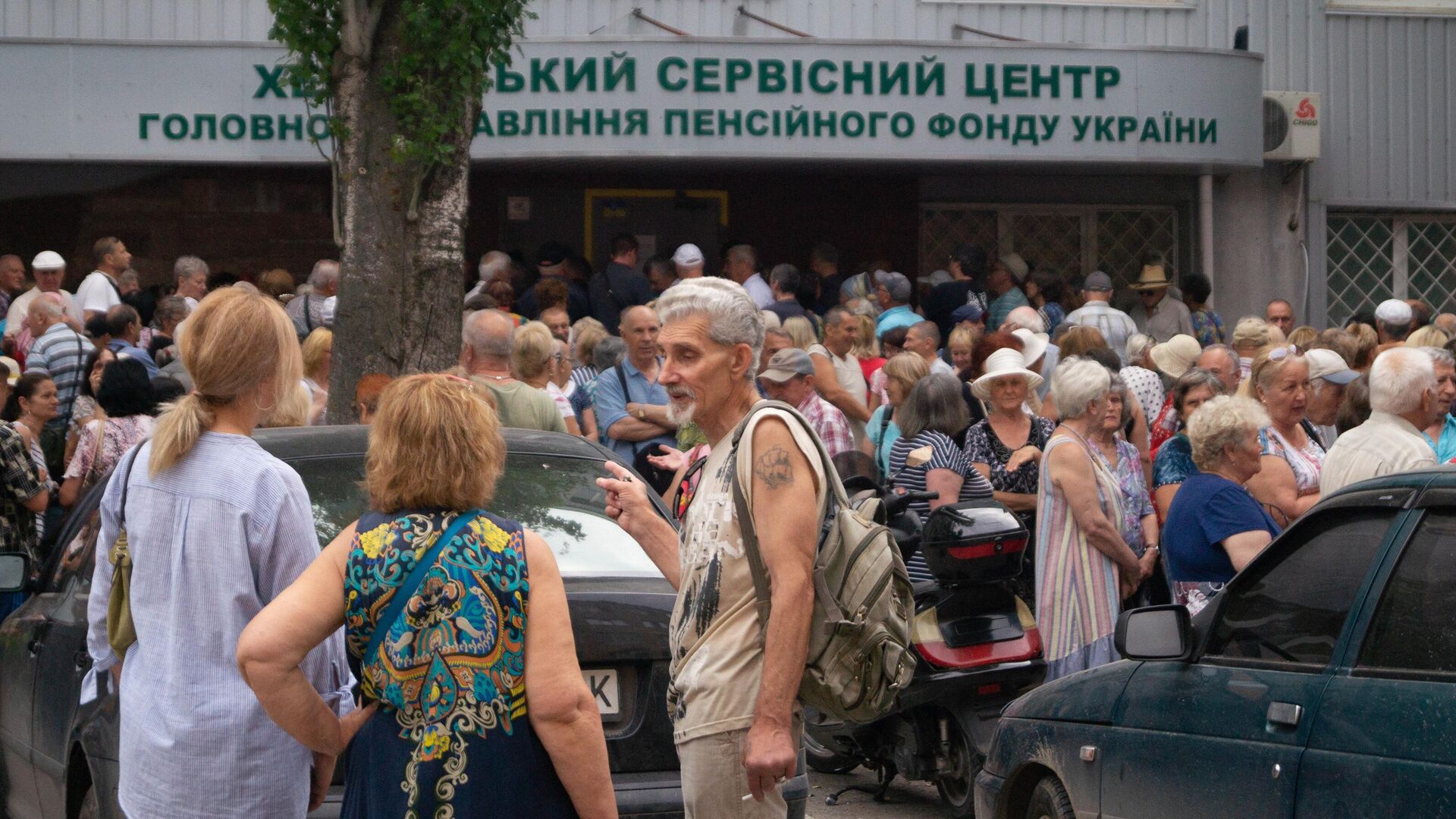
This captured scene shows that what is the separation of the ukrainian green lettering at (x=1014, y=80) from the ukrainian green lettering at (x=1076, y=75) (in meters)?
0.39

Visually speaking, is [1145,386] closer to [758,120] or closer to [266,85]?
[758,120]

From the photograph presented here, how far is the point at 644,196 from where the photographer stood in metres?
16.8

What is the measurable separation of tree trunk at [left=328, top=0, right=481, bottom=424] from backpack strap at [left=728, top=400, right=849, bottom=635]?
17.2 feet

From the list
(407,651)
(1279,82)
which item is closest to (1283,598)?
(407,651)

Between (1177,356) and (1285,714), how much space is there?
282 inches

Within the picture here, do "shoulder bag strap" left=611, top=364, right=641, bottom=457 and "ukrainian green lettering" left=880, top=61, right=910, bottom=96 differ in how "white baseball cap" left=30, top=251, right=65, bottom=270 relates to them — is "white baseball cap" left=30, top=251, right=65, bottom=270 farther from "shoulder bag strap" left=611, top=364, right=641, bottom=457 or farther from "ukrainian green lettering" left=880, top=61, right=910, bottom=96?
"ukrainian green lettering" left=880, top=61, right=910, bottom=96

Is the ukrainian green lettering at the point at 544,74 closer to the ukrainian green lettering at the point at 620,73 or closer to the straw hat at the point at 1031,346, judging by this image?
the ukrainian green lettering at the point at 620,73

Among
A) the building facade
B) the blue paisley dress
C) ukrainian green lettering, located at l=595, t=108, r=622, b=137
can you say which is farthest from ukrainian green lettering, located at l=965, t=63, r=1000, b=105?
the blue paisley dress

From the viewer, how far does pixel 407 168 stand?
28.2ft

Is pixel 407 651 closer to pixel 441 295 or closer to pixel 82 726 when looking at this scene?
pixel 82 726

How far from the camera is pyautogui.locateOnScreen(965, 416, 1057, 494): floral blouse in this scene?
7992 millimetres

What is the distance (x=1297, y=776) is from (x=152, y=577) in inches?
100

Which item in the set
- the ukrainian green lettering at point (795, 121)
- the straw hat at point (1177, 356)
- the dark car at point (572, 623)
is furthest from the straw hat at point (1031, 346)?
the dark car at point (572, 623)

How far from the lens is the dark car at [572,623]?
4754 mm
